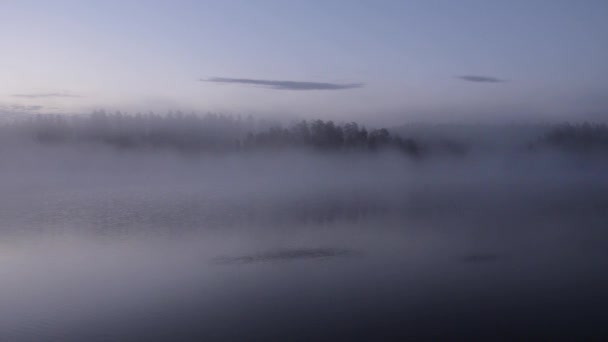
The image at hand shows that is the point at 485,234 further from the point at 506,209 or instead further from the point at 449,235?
the point at 506,209

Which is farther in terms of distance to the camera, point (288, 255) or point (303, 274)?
point (288, 255)

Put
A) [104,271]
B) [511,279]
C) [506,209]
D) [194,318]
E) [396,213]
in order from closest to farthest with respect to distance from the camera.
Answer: [194,318]
[511,279]
[104,271]
[396,213]
[506,209]

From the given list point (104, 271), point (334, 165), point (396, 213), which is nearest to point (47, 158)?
point (334, 165)

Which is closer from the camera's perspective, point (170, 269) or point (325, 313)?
point (325, 313)

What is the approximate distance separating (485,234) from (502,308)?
6.89 meters

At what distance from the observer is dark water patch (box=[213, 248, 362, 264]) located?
11727 millimetres

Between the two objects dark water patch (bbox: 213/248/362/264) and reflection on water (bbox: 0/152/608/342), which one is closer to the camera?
reflection on water (bbox: 0/152/608/342)

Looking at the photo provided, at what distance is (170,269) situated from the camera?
11219mm

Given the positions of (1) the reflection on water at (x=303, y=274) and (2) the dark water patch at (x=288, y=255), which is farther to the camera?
(2) the dark water patch at (x=288, y=255)

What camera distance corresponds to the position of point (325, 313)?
322 inches

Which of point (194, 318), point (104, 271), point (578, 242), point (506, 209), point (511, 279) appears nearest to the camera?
point (194, 318)

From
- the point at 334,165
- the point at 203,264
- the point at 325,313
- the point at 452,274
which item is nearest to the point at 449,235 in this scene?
the point at 452,274

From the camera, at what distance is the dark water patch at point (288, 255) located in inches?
462

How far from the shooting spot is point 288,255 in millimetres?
12133
